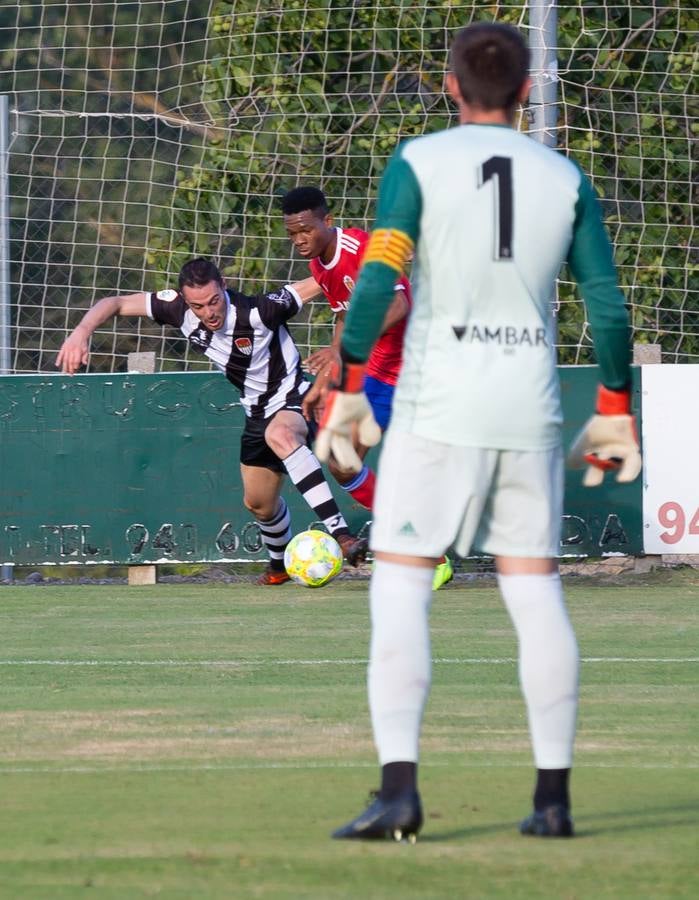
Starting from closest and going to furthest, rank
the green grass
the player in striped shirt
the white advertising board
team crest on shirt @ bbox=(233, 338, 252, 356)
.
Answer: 1. the green grass
2. the player in striped shirt
3. team crest on shirt @ bbox=(233, 338, 252, 356)
4. the white advertising board

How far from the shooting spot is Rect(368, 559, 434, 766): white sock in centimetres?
397

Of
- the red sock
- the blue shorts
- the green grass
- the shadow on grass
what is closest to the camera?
the green grass

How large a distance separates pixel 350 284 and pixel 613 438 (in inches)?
249

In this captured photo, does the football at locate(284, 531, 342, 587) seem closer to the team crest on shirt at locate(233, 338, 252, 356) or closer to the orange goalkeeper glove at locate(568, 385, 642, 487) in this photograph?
the team crest on shirt at locate(233, 338, 252, 356)

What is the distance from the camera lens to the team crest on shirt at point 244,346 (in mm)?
11445

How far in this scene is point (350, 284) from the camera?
10.4 metres

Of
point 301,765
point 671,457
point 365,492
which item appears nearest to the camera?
point 301,765

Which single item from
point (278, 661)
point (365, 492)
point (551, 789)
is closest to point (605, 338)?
point (551, 789)

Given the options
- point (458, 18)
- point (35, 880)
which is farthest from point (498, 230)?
point (458, 18)

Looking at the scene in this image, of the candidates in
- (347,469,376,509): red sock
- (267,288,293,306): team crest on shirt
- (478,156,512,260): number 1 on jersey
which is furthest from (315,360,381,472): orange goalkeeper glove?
(267,288,293,306): team crest on shirt

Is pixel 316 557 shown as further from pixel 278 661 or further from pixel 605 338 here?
pixel 605 338

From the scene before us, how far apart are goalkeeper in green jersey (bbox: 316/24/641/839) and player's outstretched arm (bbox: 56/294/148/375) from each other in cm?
569

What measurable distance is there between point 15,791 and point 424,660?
129 cm

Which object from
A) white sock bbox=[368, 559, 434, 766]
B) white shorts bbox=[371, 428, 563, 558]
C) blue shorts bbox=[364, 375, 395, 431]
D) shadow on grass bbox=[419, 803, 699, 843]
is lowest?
shadow on grass bbox=[419, 803, 699, 843]
